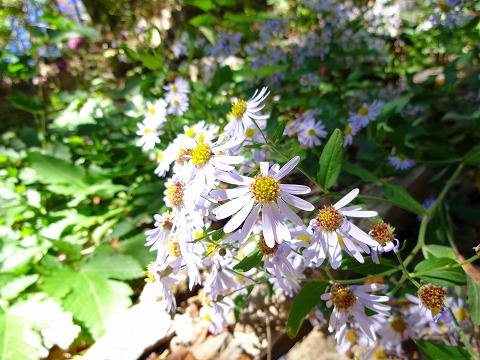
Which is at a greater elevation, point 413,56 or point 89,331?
point 413,56

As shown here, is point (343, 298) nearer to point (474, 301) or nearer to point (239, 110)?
point (474, 301)

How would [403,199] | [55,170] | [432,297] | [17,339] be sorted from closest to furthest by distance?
[432,297] < [403,199] < [17,339] < [55,170]

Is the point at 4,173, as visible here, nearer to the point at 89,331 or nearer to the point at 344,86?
the point at 89,331

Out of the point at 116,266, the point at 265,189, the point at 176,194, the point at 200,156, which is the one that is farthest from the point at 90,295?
the point at 265,189

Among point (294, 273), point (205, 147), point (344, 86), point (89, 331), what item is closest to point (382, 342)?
point (294, 273)

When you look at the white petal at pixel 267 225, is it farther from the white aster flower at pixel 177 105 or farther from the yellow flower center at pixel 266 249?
the white aster flower at pixel 177 105
